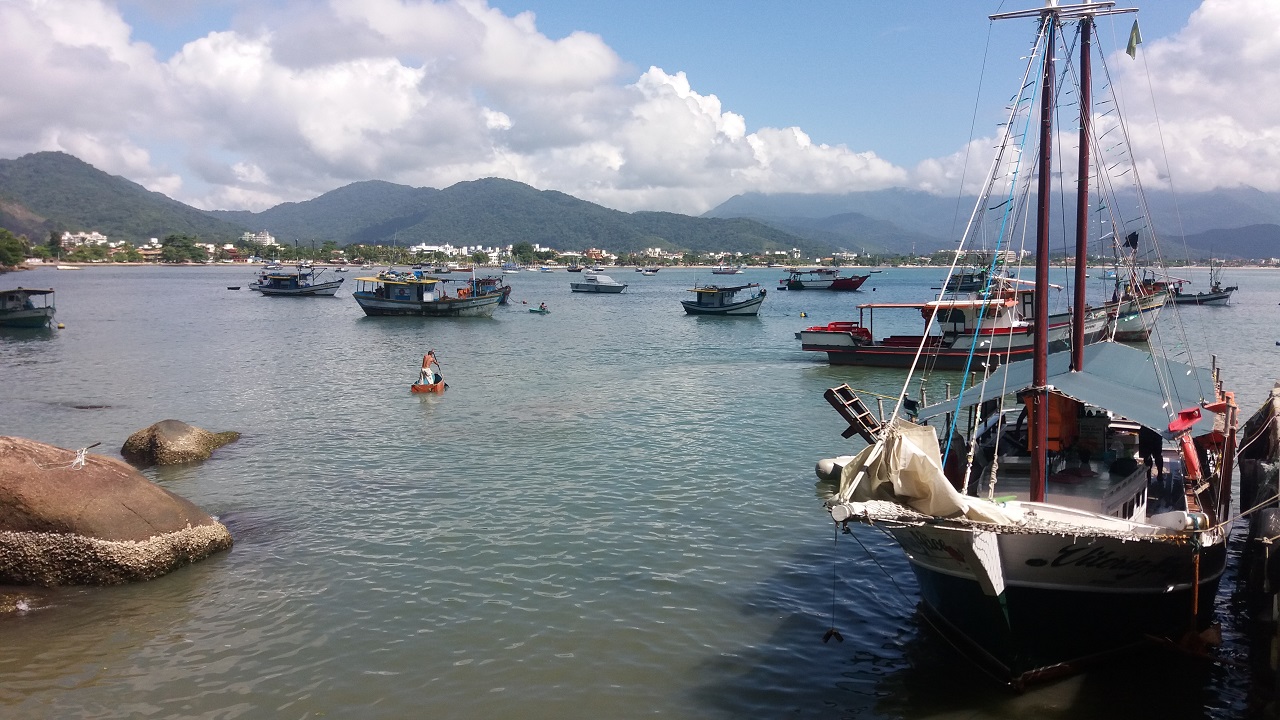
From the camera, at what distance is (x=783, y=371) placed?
3878cm

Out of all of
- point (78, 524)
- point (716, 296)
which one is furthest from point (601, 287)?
point (78, 524)

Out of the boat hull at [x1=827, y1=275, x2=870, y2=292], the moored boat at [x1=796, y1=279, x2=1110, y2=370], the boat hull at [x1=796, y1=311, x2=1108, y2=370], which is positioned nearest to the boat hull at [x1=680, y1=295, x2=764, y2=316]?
the boat hull at [x1=796, y1=311, x2=1108, y2=370]

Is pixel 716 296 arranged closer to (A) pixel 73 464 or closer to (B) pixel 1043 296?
(B) pixel 1043 296

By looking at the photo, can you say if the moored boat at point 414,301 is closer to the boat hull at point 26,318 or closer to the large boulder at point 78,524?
the boat hull at point 26,318

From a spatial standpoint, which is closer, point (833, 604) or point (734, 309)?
point (833, 604)

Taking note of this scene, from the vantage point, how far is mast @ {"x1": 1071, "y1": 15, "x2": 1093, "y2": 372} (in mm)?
12547

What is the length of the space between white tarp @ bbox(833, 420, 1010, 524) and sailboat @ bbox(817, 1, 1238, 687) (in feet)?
0.05

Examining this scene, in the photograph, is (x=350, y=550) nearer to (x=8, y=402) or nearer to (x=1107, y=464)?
(x=1107, y=464)

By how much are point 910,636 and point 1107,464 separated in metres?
4.24

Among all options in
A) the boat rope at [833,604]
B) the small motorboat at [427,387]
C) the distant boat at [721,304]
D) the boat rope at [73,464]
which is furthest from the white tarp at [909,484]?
the distant boat at [721,304]

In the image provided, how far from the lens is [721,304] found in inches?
2840

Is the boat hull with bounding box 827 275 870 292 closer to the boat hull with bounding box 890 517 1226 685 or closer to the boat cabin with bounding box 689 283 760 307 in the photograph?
the boat cabin with bounding box 689 283 760 307

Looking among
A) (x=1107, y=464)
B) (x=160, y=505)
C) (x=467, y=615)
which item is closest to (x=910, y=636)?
(x=1107, y=464)

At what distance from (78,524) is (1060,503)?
1442cm
